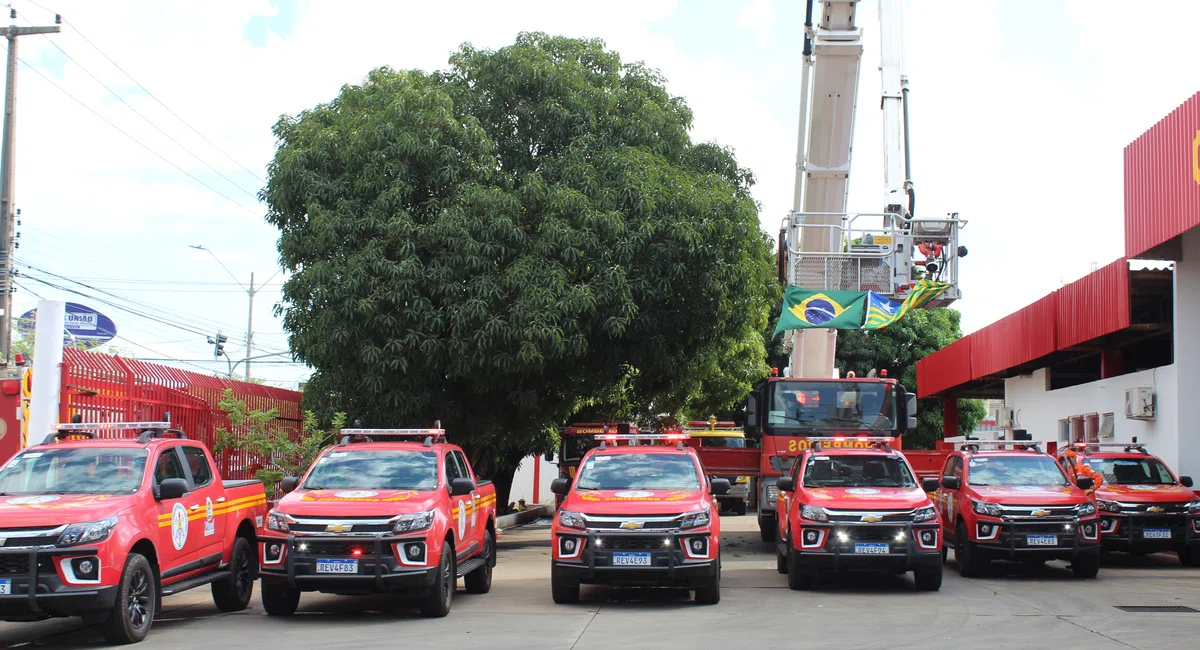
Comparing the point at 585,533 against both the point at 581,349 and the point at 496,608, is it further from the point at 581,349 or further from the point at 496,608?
the point at 581,349

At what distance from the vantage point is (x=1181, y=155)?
18812mm

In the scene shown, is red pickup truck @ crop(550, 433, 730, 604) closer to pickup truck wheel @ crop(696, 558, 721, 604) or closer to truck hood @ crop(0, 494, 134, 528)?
pickup truck wheel @ crop(696, 558, 721, 604)

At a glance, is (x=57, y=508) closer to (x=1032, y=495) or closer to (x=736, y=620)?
(x=736, y=620)

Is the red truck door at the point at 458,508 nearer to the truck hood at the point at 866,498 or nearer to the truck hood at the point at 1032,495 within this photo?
the truck hood at the point at 866,498

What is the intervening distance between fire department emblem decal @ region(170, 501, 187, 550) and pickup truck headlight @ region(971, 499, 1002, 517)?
1050cm

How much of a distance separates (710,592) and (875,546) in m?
2.34

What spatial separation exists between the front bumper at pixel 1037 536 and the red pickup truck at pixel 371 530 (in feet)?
24.4

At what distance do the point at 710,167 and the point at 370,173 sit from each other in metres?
6.96

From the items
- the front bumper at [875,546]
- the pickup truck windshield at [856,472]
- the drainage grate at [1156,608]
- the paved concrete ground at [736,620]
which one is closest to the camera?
the paved concrete ground at [736,620]

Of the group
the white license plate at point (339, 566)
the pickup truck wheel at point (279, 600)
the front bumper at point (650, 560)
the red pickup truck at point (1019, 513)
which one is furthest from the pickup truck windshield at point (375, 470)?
the red pickup truck at point (1019, 513)

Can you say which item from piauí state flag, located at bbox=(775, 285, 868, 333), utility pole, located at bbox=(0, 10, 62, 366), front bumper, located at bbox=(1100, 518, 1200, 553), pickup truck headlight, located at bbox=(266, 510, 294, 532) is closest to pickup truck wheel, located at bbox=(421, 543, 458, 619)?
pickup truck headlight, located at bbox=(266, 510, 294, 532)

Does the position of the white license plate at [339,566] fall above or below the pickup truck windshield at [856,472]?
below

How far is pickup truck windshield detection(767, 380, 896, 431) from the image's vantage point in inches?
774

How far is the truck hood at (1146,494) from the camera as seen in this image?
18.0m
